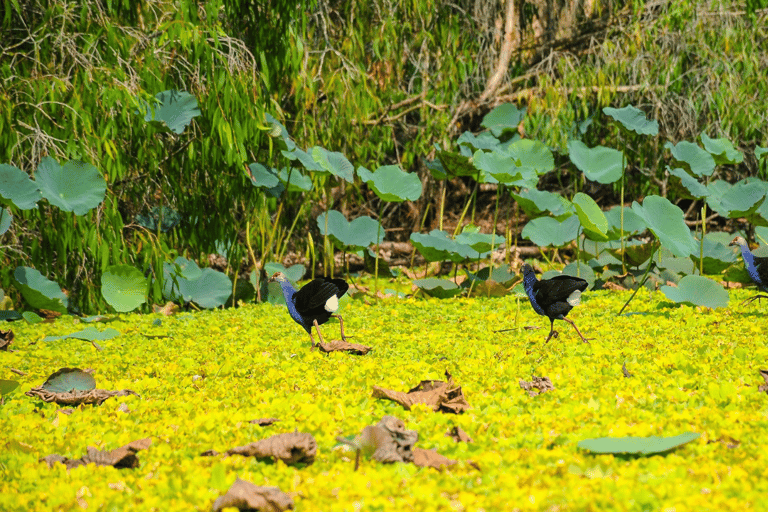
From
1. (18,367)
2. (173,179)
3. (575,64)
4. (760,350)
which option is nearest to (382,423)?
(760,350)

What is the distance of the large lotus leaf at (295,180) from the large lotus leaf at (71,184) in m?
1.57

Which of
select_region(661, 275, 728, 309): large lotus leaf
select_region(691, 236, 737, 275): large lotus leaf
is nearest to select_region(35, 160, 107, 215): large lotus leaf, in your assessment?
select_region(661, 275, 728, 309): large lotus leaf

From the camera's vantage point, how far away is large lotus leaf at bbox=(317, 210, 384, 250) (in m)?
5.74

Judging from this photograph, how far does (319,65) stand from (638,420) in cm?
454

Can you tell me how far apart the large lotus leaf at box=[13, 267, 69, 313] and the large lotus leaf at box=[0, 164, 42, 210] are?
75 centimetres

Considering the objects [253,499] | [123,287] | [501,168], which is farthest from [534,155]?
[253,499]

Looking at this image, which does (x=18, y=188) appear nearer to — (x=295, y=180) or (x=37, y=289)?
(x=37, y=289)

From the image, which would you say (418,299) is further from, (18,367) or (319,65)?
(18,367)

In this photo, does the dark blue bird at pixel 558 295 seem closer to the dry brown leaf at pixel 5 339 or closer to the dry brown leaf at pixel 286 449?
the dry brown leaf at pixel 286 449

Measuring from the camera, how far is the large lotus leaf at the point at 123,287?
4.55 meters

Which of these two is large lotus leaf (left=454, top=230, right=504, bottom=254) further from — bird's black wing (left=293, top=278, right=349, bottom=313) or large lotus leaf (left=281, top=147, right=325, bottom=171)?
bird's black wing (left=293, top=278, right=349, bottom=313)

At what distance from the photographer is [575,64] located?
6.96 metres

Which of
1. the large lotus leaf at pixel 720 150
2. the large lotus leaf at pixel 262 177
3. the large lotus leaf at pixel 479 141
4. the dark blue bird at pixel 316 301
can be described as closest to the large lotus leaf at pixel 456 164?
the large lotus leaf at pixel 479 141

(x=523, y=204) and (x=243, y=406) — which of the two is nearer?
(x=243, y=406)
